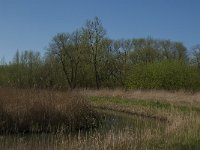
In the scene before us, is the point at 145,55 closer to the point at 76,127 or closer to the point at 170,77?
the point at 170,77

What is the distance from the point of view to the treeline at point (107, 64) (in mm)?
40562

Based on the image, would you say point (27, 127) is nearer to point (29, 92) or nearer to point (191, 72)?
point (29, 92)

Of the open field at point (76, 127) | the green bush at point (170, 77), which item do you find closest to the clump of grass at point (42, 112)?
the open field at point (76, 127)

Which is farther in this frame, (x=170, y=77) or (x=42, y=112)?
(x=170, y=77)

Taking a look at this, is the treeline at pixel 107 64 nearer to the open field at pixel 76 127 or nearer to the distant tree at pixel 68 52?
the distant tree at pixel 68 52

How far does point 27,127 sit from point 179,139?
6191 millimetres

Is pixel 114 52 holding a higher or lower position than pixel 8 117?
higher

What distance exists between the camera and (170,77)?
40.1 metres

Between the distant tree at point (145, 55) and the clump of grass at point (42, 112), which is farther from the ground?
the distant tree at point (145, 55)

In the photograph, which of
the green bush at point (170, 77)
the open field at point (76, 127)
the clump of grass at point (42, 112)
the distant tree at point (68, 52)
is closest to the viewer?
the open field at point (76, 127)

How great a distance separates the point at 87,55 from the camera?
51.0 metres

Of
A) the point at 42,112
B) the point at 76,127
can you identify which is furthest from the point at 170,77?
the point at 42,112

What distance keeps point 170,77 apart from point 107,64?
48.9ft

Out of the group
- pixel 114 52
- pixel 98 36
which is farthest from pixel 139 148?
pixel 114 52
